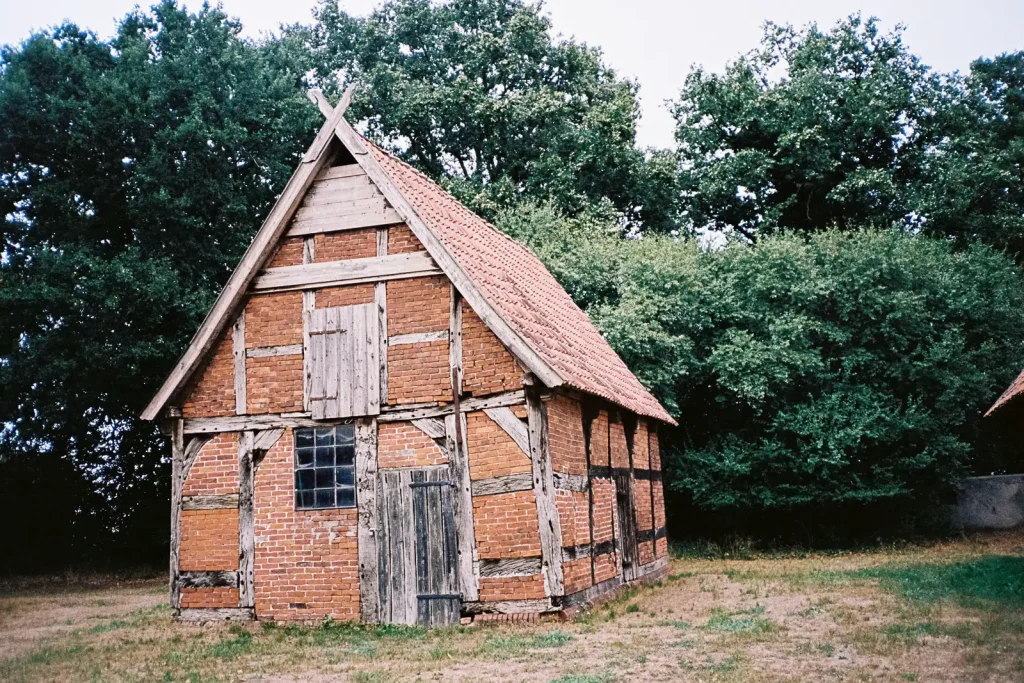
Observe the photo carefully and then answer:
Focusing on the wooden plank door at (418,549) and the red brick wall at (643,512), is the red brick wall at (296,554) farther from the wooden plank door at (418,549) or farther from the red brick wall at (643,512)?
the red brick wall at (643,512)

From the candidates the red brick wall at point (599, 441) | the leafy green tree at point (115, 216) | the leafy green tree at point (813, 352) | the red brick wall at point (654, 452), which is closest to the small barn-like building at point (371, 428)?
the red brick wall at point (599, 441)

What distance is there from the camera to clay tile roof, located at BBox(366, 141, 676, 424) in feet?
44.0

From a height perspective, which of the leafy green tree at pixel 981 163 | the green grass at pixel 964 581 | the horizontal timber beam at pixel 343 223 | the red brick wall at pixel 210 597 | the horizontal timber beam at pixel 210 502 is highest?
the leafy green tree at pixel 981 163

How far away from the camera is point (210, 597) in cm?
1404

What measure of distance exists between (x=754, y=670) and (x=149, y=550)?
23.3 meters

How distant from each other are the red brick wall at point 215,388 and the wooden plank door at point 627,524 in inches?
268

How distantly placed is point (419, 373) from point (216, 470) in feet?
11.8

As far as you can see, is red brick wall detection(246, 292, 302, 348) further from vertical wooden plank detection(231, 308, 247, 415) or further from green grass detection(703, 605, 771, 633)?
green grass detection(703, 605, 771, 633)

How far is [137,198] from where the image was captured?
2458 cm

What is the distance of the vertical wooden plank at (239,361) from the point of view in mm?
14289

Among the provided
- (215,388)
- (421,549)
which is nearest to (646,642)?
(421,549)

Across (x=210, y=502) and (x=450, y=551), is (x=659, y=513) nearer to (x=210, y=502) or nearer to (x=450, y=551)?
(x=450, y=551)

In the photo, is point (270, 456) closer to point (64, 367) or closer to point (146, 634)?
point (146, 634)

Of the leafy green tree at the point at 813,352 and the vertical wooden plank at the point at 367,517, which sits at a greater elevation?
the leafy green tree at the point at 813,352
